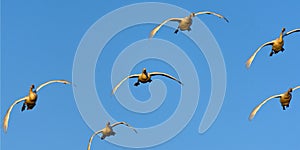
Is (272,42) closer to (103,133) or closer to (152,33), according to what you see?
(152,33)

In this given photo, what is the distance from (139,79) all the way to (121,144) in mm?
13890

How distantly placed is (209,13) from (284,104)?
8.64 meters

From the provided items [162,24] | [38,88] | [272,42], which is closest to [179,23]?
[162,24]

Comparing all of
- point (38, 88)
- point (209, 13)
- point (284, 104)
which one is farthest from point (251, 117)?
point (38, 88)

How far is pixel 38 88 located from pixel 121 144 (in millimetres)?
14359

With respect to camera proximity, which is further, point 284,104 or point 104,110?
point 104,110

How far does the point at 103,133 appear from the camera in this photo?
228 feet

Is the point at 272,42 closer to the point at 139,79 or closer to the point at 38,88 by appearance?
the point at 139,79

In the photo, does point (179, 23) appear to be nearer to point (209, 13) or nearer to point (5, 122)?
point (209, 13)

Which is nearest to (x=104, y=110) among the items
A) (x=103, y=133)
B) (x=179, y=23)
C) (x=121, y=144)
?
(x=121, y=144)

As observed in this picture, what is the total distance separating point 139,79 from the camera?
6719cm

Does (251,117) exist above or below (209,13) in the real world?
below

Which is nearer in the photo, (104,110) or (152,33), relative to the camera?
(152,33)

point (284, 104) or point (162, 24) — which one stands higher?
point (162, 24)
